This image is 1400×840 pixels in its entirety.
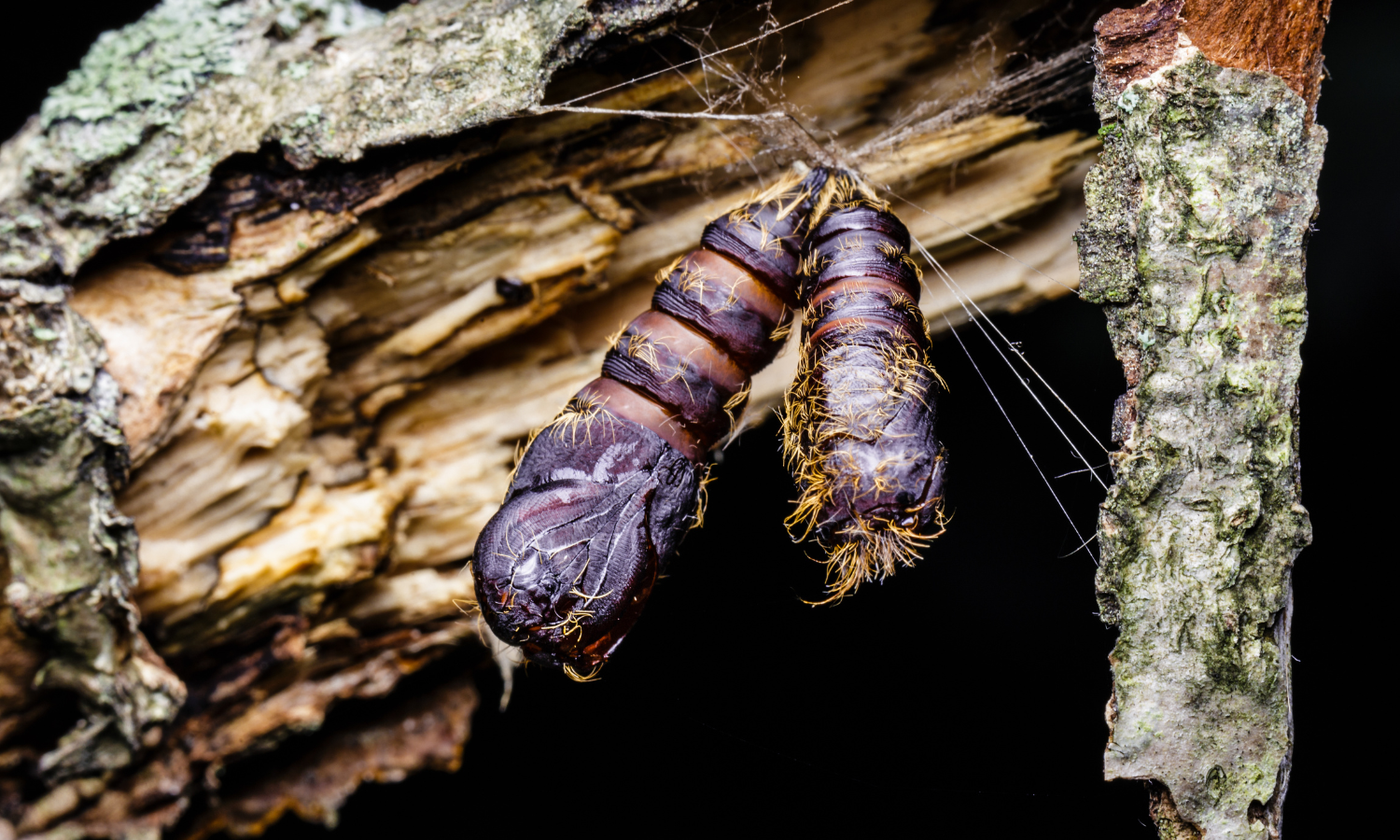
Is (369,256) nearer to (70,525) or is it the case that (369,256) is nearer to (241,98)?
(241,98)

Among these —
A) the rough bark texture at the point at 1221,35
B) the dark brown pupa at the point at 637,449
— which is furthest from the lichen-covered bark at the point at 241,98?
the rough bark texture at the point at 1221,35

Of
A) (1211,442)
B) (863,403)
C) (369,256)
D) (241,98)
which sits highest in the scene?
(241,98)

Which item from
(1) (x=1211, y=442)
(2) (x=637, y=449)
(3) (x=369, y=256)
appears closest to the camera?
(1) (x=1211, y=442)

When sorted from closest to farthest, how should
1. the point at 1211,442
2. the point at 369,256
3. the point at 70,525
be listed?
the point at 1211,442 < the point at 70,525 < the point at 369,256

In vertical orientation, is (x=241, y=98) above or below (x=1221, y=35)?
above

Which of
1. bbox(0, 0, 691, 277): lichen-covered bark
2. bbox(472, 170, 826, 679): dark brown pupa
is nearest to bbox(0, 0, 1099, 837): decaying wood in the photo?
bbox(0, 0, 691, 277): lichen-covered bark

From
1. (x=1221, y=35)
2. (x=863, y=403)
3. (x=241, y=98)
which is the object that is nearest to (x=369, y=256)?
(x=241, y=98)

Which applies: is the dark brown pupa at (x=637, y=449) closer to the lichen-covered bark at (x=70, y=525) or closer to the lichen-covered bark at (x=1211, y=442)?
the lichen-covered bark at (x=1211, y=442)

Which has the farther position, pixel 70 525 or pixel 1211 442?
pixel 70 525
